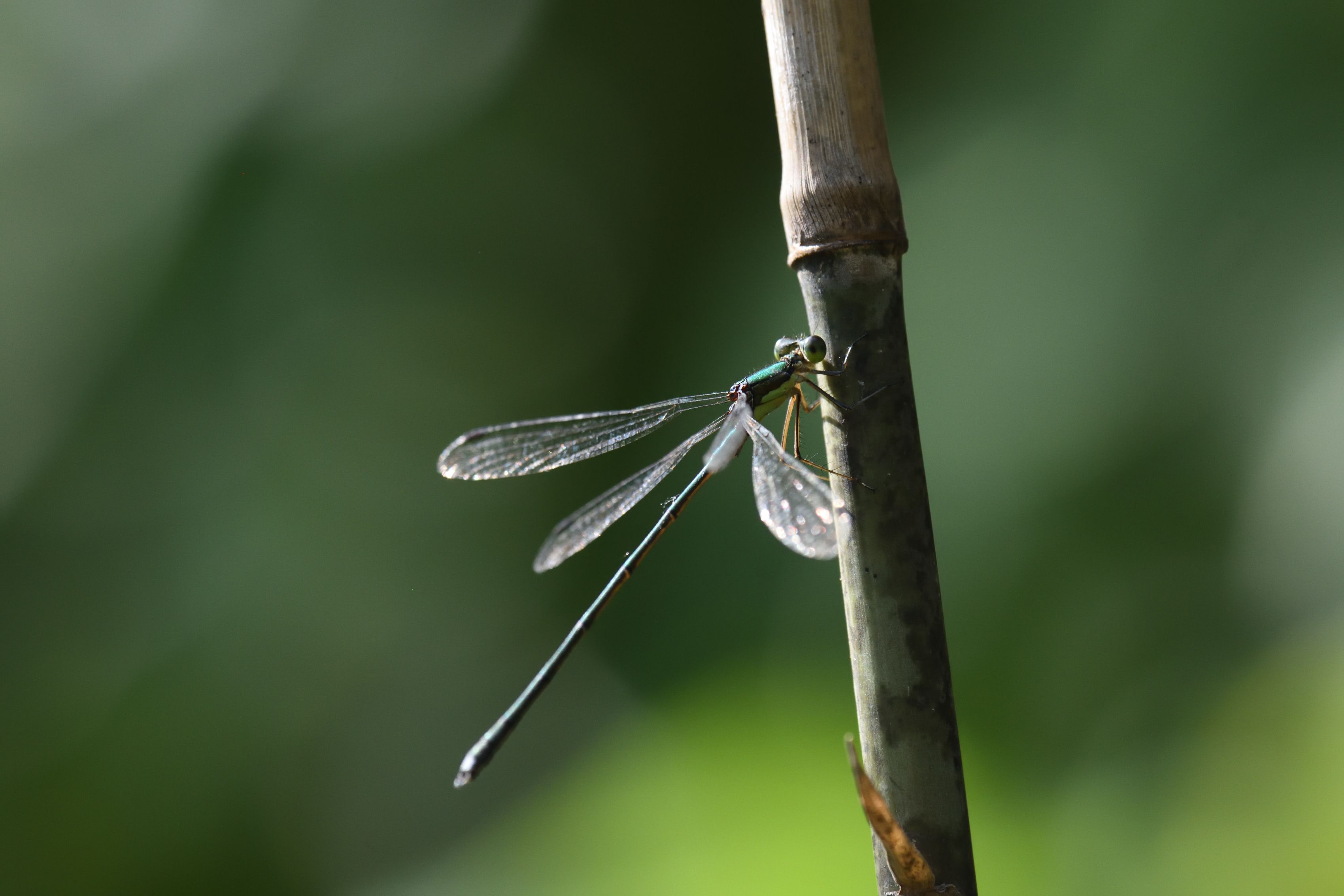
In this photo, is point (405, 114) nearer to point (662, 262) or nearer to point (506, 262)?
point (506, 262)

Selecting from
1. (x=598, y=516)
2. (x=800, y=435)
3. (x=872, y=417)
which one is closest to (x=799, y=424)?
(x=800, y=435)

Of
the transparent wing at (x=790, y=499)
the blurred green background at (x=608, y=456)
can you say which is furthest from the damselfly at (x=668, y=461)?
the blurred green background at (x=608, y=456)

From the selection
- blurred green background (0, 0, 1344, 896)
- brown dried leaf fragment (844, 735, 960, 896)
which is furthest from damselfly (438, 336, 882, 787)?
blurred green background (0, 0, 1344, 896)

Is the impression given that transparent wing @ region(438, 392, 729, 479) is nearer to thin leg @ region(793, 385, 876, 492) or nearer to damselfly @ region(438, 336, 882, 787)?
damselfly @ region(438, 336, 882, 787)

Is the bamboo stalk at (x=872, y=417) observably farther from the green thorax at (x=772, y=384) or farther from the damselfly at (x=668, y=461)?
the green thorax at (x=772, y=384)

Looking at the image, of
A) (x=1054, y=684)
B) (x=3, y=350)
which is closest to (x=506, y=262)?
(x=3, y=350)
